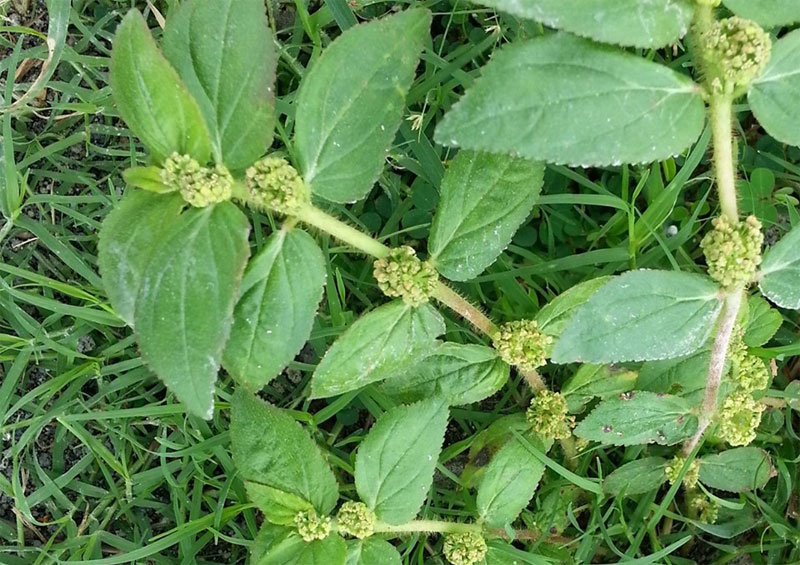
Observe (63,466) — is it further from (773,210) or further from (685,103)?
(773,210)

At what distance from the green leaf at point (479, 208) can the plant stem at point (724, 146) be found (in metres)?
0.59

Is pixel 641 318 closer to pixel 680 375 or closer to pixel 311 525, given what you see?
pixel 680 375

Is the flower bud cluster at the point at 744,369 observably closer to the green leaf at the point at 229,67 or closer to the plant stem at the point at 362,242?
the plant stem at the point at 362,242

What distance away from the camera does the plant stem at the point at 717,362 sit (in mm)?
2561

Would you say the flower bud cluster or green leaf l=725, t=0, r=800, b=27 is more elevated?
green leaf l=725, t=0, r=800, b=27

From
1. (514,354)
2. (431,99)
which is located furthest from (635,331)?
(431,99)

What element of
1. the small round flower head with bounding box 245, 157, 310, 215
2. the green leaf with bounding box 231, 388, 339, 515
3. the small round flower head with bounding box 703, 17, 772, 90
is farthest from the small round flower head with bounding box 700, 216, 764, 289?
the green leaf with bounding box 231, 388, 339, 515

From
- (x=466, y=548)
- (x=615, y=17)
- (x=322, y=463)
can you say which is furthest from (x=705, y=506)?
(x=615, y=17)

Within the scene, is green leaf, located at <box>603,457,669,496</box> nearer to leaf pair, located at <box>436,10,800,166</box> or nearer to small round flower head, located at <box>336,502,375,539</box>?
small round flower head, located at <box>336,502,375,539</box>

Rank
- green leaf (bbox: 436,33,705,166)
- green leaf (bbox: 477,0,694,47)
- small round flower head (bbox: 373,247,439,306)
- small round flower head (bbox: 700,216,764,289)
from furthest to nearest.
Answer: small round flower head (bbox: 373,247,439,306)
small round flower head (bbox: 700,216,764,289)
green leaf (bbox: 436,33,705,166)
green leaf (bbox: 477,0,694,47)

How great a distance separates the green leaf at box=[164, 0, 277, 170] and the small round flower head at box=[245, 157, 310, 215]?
0.05 metres

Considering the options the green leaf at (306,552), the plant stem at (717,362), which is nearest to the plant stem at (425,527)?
the green leaf at (306,552)

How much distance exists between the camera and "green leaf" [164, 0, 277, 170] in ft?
7.75

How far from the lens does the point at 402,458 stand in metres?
2.90
